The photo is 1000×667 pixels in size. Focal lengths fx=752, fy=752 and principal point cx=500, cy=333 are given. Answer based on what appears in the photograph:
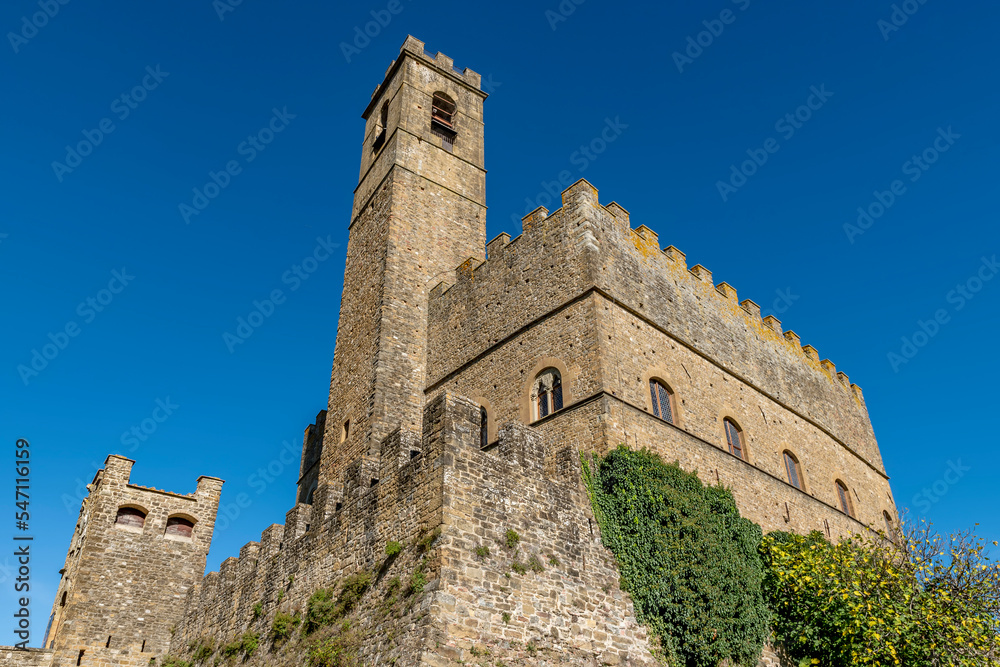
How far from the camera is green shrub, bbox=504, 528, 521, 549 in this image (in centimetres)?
1236

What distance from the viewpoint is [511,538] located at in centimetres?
1240

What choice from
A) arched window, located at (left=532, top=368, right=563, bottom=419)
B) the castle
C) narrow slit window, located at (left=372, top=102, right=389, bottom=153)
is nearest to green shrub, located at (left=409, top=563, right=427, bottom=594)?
A: the castle

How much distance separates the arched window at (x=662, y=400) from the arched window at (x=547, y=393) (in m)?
2.08

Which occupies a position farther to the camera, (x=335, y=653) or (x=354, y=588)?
(x=354, y=588)

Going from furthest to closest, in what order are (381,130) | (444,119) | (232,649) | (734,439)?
(381,130) → (444,119) → (734,439) → (232,649)

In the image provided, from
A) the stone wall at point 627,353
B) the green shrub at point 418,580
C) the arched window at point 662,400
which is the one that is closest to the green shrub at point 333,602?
the green shrub at point 418,580

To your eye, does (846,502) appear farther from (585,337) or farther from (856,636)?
(585,337)

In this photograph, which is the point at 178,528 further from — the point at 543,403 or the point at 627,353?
the point at 627,353

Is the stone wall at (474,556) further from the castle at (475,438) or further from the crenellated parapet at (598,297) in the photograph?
the crenellated parapet at (598,297)

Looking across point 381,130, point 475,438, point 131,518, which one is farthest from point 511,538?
point 381,130

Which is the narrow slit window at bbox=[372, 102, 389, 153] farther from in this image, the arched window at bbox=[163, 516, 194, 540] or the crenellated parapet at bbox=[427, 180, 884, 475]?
the arched window at bbox=[163, 516, 194, 540]

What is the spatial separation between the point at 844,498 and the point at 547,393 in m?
11.4

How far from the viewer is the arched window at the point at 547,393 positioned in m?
16.5

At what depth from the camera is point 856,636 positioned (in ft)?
46.2
